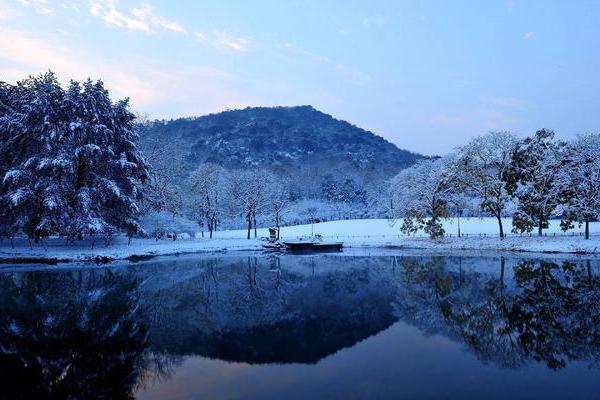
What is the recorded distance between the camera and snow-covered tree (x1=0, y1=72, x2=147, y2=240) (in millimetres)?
38656

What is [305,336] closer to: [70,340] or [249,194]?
[70,340]

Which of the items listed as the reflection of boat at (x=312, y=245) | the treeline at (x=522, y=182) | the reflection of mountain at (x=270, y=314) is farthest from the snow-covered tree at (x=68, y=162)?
the treeline at (x=522, y=182)

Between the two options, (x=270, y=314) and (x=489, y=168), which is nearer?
(x=270, y=314)

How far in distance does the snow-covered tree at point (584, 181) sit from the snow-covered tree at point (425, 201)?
12460 mm

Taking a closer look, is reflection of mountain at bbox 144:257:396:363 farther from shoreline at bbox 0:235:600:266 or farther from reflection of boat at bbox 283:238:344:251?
reflection of boat at bbox 283:238:344:251

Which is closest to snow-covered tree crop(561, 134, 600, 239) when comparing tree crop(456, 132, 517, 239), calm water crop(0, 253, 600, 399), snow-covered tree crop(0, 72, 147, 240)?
tree crop(456, 132, 517, 239)

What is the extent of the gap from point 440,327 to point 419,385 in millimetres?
5888

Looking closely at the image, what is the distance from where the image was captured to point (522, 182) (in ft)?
157

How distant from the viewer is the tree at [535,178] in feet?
149

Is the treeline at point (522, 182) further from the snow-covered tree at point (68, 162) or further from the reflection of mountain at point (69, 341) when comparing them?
the reflection of mountain at point (69, 341)

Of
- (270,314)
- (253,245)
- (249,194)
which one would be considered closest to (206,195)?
(249,194)

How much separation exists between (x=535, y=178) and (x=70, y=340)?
4527 centimetres

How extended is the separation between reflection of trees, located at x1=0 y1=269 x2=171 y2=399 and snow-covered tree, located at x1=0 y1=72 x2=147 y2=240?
13.7m

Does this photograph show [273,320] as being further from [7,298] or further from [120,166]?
[120,166]
